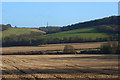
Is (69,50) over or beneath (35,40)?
beneath

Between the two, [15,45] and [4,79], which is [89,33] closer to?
[15,45]

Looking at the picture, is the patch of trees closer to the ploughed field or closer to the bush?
the bush

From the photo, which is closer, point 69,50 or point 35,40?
point 69,50

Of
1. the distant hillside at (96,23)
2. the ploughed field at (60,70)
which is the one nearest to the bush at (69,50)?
the ploughed field at (60,70)

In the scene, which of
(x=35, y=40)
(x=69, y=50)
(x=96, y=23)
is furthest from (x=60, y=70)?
(x=96, y=23)

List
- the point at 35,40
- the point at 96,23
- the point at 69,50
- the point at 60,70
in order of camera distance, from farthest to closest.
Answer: the point at 96,23 → the point at 35,40 → the point at 69,50 → the point at 60,70

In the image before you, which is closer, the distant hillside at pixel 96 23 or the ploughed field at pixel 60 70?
the ploughed field at pixel 60 70

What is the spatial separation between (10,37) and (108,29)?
2318cm

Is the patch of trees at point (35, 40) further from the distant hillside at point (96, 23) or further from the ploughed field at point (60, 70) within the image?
the ploughed field at point (60, 70)

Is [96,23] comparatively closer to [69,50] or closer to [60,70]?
[69,50]

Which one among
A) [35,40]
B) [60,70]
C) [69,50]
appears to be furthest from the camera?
[35,40]

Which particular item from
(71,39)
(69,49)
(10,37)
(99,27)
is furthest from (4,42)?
(99,27)

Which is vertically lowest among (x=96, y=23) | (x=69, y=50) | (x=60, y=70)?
(x=60, y=70)

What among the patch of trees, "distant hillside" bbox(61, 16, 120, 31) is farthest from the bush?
"distant hillside" bbox(61, 16, 120, 31)
